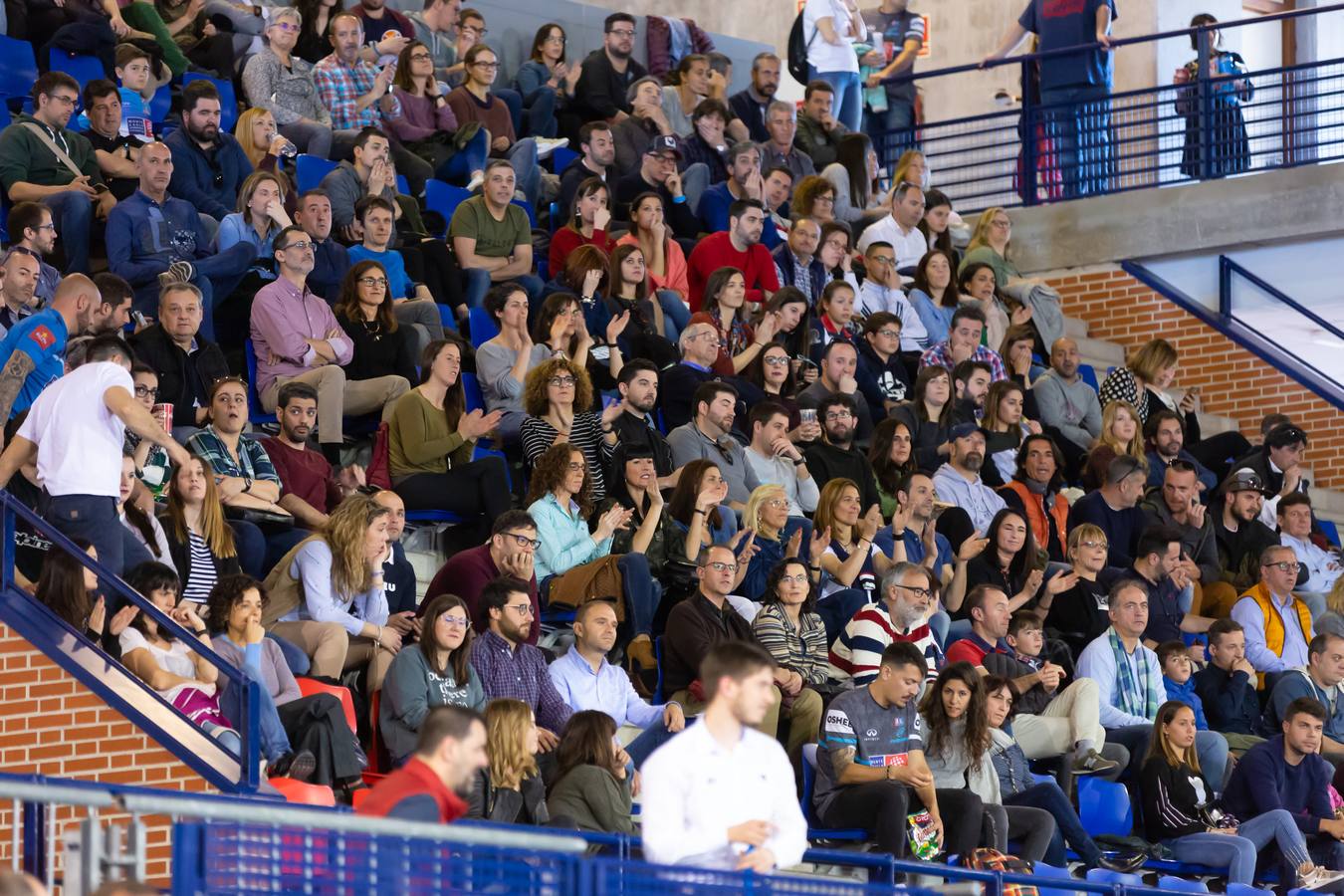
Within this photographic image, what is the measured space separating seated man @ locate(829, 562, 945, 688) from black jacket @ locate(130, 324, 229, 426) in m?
3.34

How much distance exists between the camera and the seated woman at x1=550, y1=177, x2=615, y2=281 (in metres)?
13.9

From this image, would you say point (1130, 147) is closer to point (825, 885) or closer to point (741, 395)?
point (741, 395)

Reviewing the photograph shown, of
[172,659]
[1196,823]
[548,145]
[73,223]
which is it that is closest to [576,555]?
[172,659]

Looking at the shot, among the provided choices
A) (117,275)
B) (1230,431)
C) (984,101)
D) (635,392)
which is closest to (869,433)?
(635,392)

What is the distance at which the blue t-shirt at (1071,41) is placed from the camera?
17.6 meters

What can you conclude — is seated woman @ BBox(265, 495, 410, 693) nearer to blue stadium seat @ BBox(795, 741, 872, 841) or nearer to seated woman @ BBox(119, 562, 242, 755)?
seated woman @ BBox(119, 562, 242, 755)

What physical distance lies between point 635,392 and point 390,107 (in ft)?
12.0

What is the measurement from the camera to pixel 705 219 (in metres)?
15.6

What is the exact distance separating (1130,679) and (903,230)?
17.3 feet

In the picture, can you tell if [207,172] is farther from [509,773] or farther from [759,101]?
[759,101]

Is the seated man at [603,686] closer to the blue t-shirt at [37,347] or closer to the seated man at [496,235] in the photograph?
the blue t-shirt at [37,347]

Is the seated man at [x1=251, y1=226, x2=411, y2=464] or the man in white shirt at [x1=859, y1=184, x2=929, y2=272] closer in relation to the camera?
the seated man at [x1=251, y1=226, x2=411, y2=464]

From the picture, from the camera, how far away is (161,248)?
11.4 meters

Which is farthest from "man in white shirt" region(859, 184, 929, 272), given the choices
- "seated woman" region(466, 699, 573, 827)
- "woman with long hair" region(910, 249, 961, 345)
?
"seated woman" region(466, 699, 573, 827)
